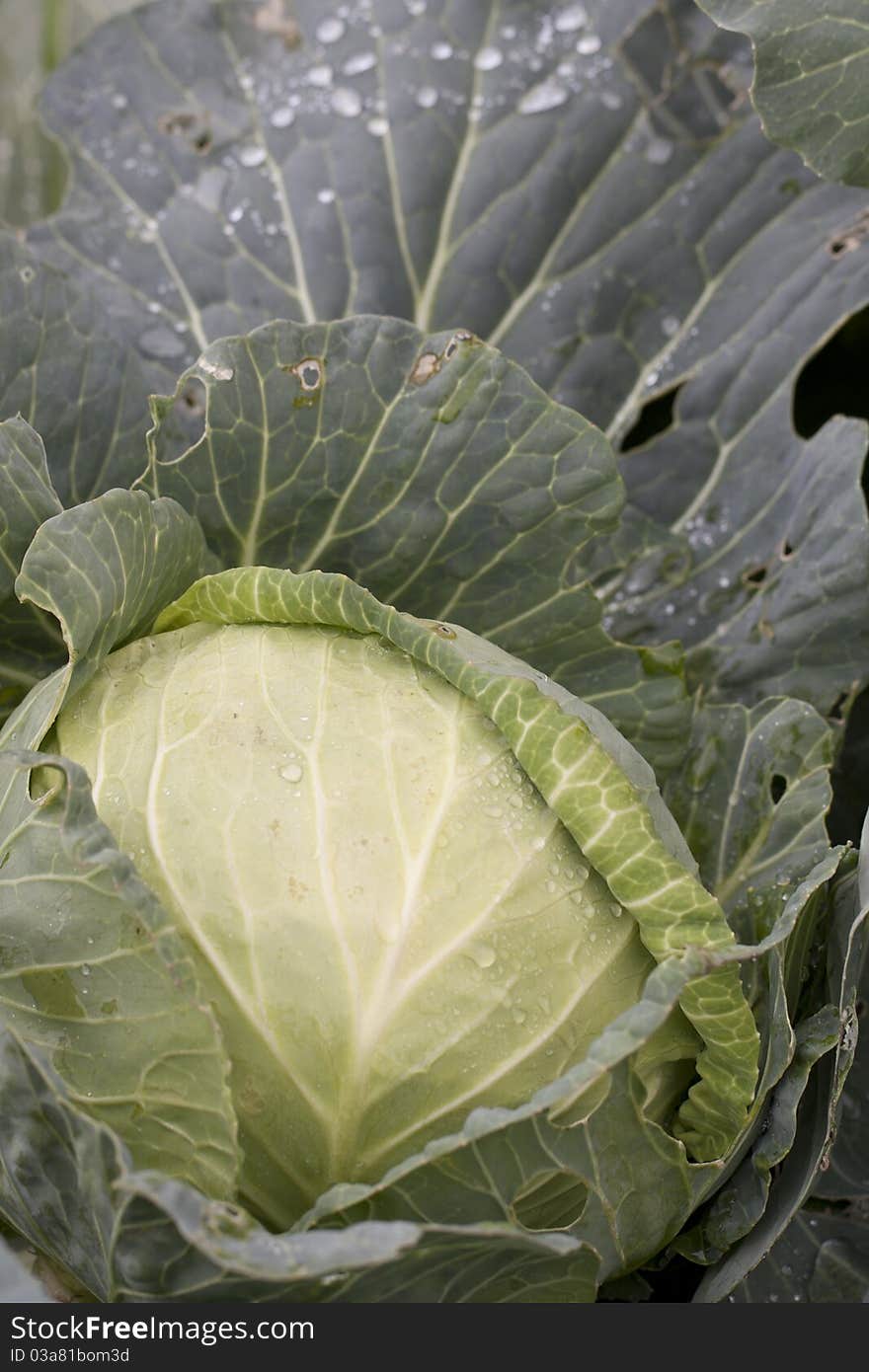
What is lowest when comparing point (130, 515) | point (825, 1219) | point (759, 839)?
point (825, 1219)

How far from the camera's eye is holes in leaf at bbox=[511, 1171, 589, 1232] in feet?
3.63

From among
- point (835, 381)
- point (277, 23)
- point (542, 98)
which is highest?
point (277, 23)

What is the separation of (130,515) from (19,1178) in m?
0.59

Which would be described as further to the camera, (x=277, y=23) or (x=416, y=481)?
(x=277, y=23)

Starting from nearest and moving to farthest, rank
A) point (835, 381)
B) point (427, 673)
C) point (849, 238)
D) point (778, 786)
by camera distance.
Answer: point (427, 673), point (778, 786), point (849, 238), point (835, 381)

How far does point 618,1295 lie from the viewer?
4.24 ft

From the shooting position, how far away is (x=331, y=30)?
1.90m

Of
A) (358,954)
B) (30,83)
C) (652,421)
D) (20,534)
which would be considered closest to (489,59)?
(652,421)

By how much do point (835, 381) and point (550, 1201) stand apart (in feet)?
4.38

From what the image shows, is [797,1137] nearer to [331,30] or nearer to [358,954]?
[358,954]

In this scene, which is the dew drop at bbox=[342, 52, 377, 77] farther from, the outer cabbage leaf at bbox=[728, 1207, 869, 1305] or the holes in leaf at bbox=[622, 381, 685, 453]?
the outer cabbage leaf at bbox=[728, 1207, 869, 1305]

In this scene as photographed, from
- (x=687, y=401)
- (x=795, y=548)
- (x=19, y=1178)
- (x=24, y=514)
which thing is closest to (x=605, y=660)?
(x=795, y=548)

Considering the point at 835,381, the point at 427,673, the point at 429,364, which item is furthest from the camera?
the point at 835,381

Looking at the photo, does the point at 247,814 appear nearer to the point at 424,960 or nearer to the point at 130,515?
the point at 424,960
